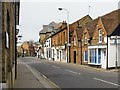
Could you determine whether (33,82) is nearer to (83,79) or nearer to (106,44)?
(83,79)

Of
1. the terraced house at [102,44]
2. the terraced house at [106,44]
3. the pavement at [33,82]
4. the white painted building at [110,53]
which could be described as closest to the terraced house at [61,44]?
the terraced house at [102,44]

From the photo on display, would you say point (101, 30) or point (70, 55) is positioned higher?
point (101, 30)

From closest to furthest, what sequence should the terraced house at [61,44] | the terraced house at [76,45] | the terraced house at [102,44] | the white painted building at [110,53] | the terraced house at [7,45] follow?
1. the terraced house at [7,45]
2. the white painted building at [110,53]
3. the terraced house at [102,44]
4. the terraced house at [76,45]
5. the terraced house at [61,44]

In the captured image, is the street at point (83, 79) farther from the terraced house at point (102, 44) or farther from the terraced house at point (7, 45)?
the terraced house at point (7, 45)

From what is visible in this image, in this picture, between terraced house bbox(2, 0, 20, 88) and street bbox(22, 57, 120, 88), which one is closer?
terraced house bbox(2, 0, 20, 88)

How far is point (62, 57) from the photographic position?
2729 inches

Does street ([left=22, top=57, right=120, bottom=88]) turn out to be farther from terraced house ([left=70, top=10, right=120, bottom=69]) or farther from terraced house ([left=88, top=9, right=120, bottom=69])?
terraced house ([left=70, top=10, right=120, bottom=69])

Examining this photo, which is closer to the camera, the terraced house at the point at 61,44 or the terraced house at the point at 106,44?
the terraced house at the point at 106,44

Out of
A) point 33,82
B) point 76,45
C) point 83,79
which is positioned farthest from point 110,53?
point 33,82

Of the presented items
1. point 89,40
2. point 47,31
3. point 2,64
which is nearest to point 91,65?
point 89,40

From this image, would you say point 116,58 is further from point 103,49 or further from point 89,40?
point 89,40

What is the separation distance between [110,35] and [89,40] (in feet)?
27.3

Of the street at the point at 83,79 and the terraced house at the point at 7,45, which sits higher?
the terraced house at the point at 7,45

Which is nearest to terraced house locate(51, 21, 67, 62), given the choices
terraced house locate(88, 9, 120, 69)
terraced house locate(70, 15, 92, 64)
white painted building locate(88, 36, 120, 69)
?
terraced house locate(70, 15, 92, 64)
